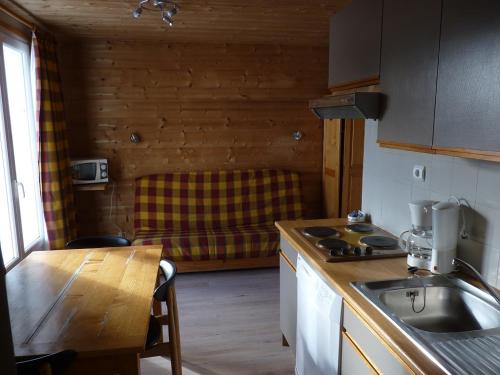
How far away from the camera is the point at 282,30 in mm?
3789

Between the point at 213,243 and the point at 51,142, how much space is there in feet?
5.75

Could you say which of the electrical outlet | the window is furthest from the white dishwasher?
the window

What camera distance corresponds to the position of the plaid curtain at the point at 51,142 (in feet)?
11.1

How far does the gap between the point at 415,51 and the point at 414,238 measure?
91cm

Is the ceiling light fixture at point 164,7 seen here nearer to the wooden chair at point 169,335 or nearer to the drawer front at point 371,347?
the wooden chair at point 169,335

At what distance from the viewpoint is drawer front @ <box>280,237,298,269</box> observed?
7.56 feet

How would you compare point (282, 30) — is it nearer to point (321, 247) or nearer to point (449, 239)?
point (321, 247)

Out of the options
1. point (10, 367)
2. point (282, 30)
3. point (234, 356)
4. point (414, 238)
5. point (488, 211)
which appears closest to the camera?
point (10, 367)

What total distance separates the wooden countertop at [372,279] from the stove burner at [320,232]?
0.24 ft

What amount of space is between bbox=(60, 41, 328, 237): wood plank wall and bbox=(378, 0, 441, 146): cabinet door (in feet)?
8.74

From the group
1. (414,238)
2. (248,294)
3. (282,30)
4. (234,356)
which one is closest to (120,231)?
(248,294)

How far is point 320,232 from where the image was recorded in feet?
7.72

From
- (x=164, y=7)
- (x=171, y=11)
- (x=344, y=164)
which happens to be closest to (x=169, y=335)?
(x=171, y=11)

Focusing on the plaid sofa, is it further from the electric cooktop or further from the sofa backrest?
the electric cooktop
